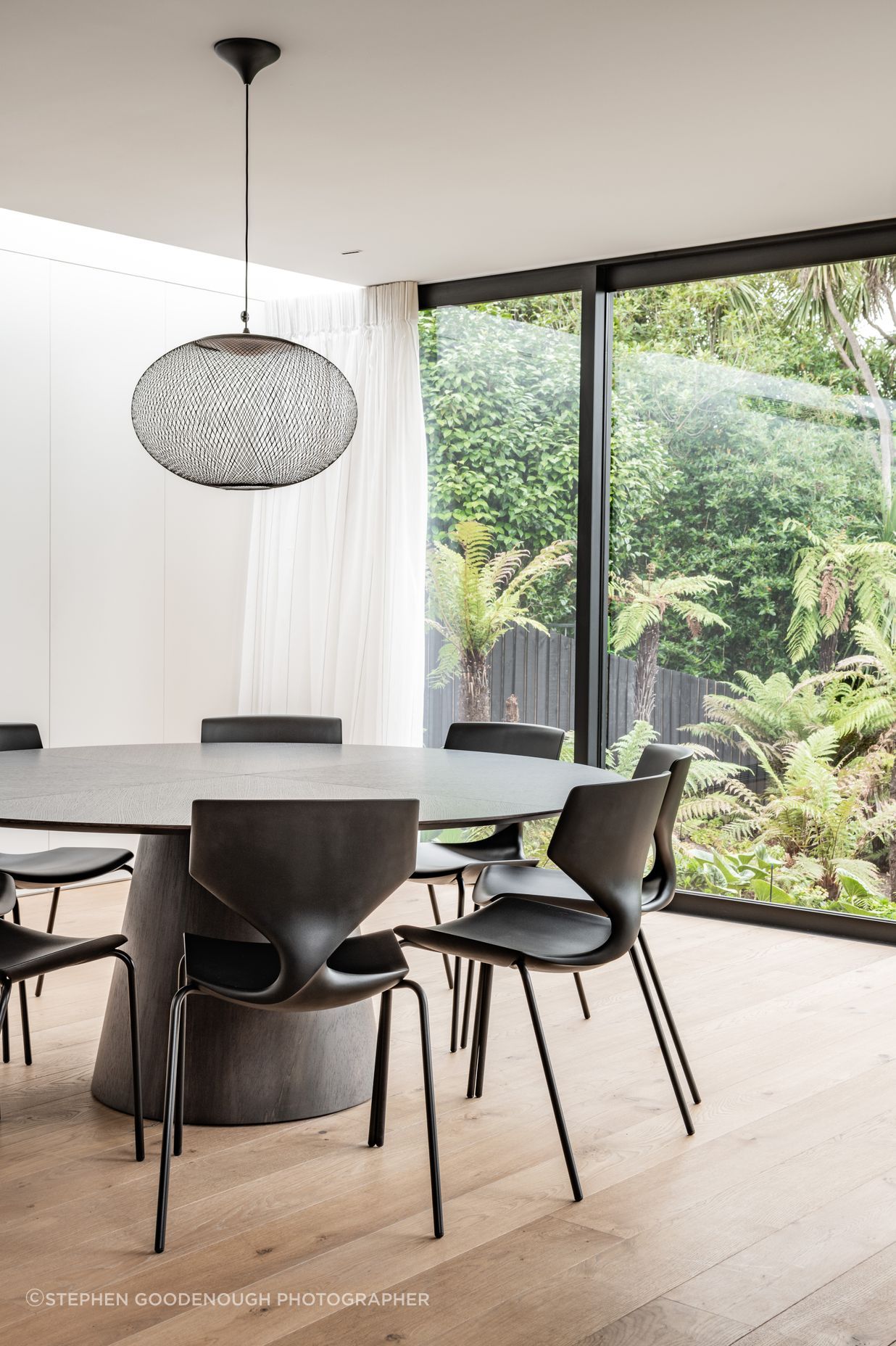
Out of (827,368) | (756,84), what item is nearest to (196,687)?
(827,368)

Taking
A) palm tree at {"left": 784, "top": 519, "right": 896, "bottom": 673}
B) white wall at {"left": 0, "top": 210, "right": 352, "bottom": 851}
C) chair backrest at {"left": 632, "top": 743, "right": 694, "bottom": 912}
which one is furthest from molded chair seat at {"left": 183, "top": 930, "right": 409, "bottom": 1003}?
white wall at {"left": 0, "top": 210, "right": 352, "bottom": 851}

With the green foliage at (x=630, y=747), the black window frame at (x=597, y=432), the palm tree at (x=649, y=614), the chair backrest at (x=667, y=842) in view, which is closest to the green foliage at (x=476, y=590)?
the black window frame at (x=597, y=432)

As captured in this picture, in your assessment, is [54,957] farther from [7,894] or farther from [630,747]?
[630,747]

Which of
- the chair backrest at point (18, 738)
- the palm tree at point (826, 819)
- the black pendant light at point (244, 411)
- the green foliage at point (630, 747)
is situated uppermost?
the black pendant light at point (244, 411)

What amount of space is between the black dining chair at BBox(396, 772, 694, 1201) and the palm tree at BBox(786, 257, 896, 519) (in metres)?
2.44

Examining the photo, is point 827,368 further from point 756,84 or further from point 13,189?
point 13,189

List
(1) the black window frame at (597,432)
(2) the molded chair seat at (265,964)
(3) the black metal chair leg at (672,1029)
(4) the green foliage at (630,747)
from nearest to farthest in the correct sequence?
(2) the molded chair seat at (265,964), (3) the black metal chair leg at (672,1029), (1) the black window frame at (597,432), (4) the green foliage at (630,747)

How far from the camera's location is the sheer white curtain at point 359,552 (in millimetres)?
5738

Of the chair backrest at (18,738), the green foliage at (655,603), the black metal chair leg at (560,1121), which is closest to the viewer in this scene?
the black metal chair leg at (560,1121)

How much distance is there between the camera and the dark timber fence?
522cm

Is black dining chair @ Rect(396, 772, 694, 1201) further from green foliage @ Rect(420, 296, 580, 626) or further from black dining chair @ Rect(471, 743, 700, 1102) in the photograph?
green foliage @ Rect(420, 296, 580, 626)

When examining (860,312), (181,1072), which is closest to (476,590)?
(860,312)

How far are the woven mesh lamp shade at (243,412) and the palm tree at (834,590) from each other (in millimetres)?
2048

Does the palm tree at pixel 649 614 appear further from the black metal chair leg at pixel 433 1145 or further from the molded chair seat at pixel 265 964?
the black metal chair leg at pixel 433 1145
